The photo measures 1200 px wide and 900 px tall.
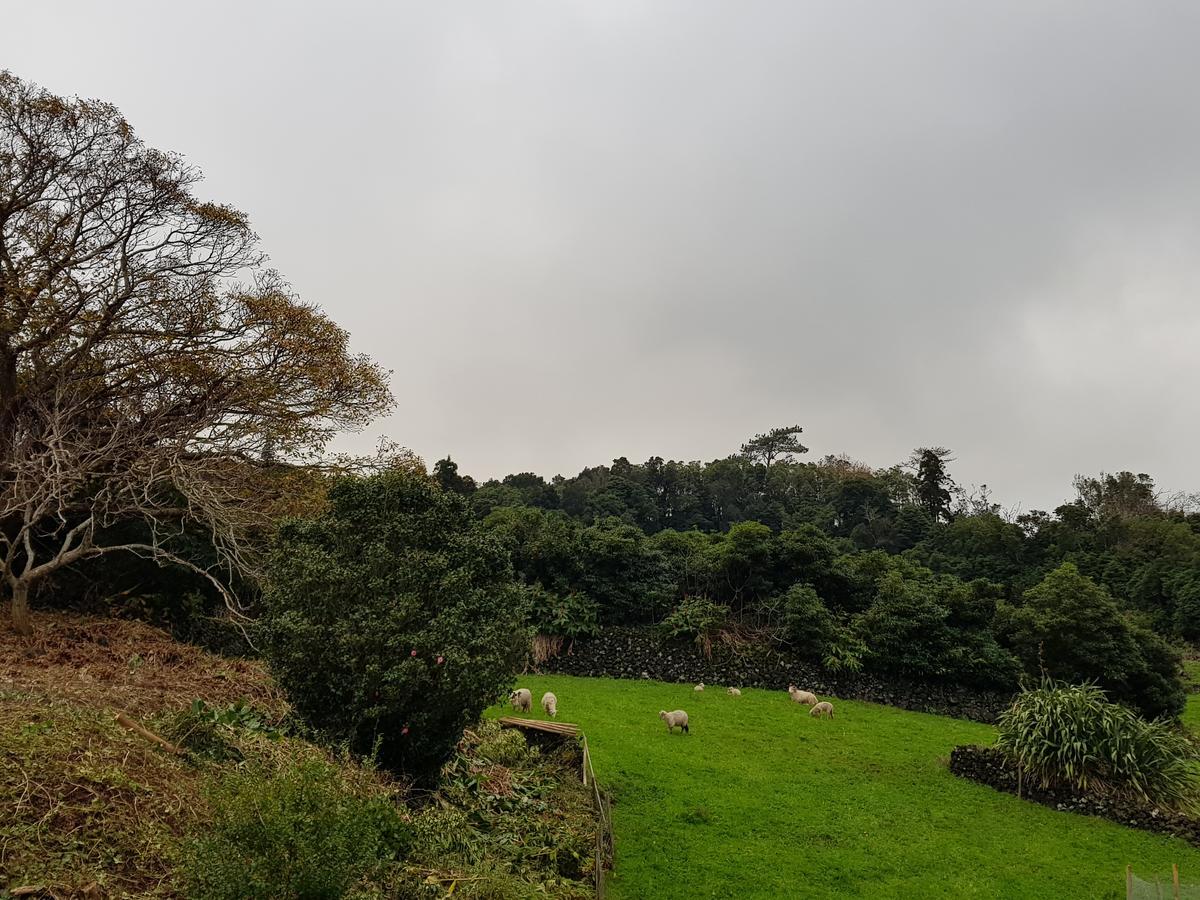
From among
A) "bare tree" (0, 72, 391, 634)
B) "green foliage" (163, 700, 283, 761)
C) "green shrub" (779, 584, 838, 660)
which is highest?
"bare tree" (0, 72, 391, 634)

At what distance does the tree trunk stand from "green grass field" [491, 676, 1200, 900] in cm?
902

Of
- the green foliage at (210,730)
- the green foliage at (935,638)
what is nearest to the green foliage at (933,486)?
the green foliage at (935,638)

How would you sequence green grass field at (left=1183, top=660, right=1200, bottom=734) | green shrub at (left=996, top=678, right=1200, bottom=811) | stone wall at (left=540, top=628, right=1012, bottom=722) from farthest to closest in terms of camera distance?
stone wall at (left=540, top=628, right=1012, bottom=722) < green grass field at (left=1183, top=660, right=1200, bottom=734) < green shrub at (left=996, top=678, right=1200, bottom=811)

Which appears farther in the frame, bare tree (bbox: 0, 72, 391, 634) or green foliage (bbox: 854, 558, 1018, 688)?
green foliage (bbox: 854, 558, 1018, 688)

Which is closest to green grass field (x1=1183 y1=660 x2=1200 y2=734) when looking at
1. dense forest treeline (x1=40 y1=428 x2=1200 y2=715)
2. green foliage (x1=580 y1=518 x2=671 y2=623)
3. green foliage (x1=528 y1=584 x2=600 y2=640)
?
dense forest treeline (x1=40 y1=428 x2=1200 y2=715)

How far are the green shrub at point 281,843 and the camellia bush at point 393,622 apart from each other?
2314 mm

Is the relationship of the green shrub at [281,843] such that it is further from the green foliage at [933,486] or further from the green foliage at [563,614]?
the green foliage at [933,486]

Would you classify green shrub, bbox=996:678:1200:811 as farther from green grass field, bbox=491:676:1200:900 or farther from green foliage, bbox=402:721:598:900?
green foliage, bbox=402:721:598:900

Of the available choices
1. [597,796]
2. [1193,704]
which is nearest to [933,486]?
[1193,704]

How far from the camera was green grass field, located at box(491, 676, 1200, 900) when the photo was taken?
7.84 metres

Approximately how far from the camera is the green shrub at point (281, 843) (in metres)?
3.42

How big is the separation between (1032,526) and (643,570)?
31.9m

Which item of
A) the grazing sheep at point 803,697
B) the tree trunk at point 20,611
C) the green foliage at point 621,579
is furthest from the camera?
the green foliage at point 621,579

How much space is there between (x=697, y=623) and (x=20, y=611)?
1732 cm
